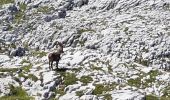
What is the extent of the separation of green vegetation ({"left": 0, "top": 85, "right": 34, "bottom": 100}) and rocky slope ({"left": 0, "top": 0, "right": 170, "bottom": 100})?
0.15 ft

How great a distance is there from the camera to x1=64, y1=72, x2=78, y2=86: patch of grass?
37.5m

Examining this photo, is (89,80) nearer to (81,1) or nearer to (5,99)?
(5,99)

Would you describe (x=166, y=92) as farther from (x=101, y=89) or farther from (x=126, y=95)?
(x=101, y=89)

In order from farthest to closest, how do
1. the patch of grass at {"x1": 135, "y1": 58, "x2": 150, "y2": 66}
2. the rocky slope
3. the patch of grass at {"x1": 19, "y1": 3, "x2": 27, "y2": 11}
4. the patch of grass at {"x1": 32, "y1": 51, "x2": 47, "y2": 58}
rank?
the patch of grass at {"x1": 19, "y1": 3, "x2": 27, "y2": 11}, the patch of grass at {"x1": 32, "y1": 51, "x2": 47, "y2": 58}, the patch of grass at {"x1": 135, "y1": 58, "x2": 150, "y2": 66}, the rocky slope

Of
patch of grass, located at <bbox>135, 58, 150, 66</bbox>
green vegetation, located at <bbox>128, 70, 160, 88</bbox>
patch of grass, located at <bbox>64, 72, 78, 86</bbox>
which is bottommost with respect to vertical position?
green vegetation, located at <bbox>128, 70, 160, 88</bbox>

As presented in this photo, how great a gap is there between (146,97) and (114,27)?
60.7 feet

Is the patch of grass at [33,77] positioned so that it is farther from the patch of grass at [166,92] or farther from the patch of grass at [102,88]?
the patch of grass at [166,92]

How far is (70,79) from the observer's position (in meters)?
37.9

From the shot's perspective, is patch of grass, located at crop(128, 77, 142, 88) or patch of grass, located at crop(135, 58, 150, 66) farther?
patch of grass, located at crop(135, 58, 150, 66)

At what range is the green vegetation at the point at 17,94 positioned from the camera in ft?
117

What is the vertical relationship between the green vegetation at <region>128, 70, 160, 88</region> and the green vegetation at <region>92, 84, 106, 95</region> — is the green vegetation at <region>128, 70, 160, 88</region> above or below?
below

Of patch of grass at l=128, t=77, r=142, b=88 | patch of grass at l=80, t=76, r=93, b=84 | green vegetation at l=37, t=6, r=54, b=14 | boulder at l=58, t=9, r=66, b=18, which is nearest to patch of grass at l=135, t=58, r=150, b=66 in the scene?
patch of grass at l=128, t=77, r=142, b=88

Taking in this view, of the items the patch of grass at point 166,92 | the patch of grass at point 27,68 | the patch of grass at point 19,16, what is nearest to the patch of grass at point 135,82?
the patch of grass at point 166,92

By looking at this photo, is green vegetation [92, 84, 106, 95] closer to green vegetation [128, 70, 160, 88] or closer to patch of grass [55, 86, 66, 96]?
patch of grass [55, 86, 66, 96]
